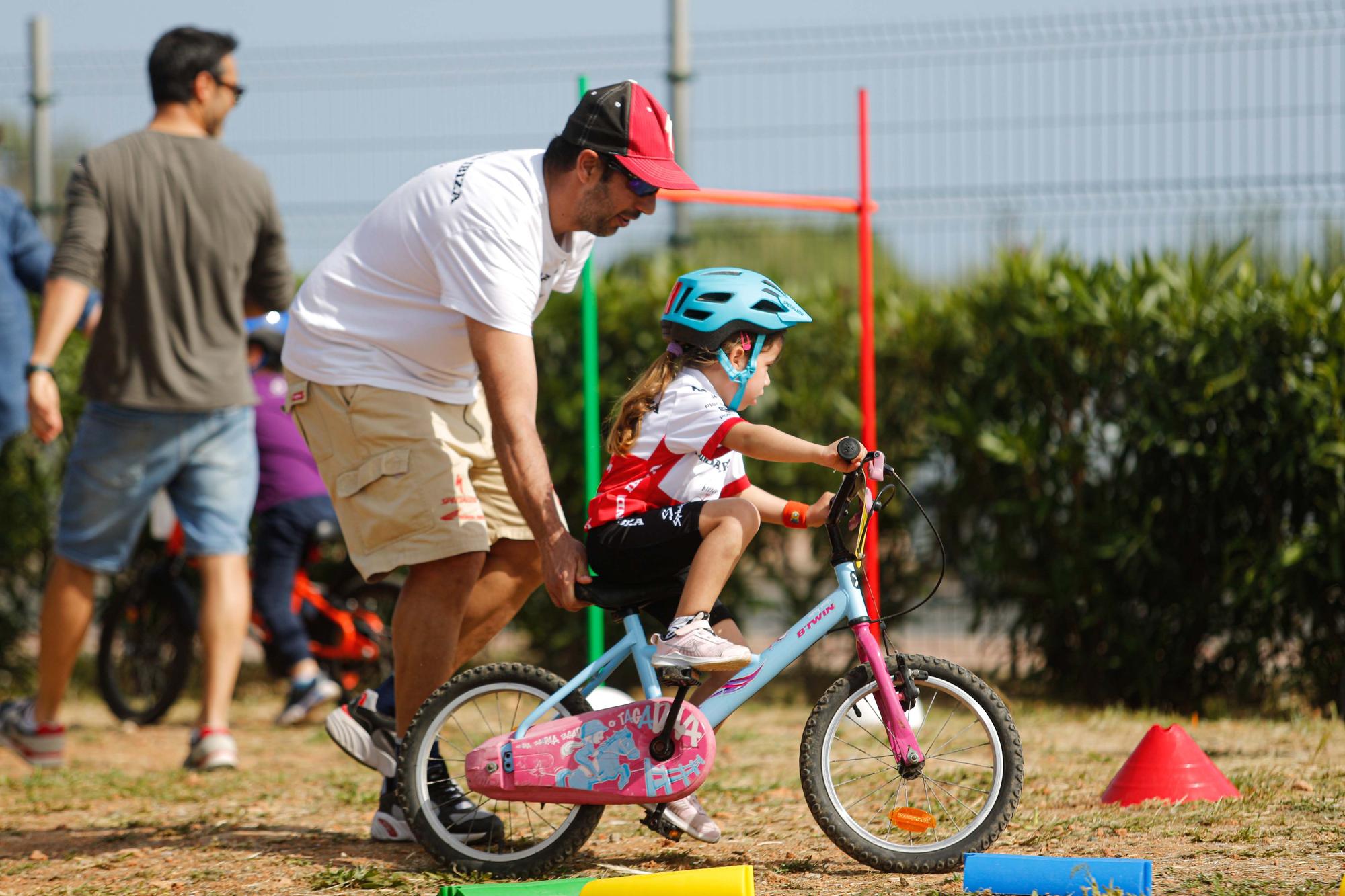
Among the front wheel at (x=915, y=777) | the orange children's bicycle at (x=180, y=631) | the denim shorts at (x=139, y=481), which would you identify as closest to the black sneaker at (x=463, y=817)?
the front wheel at (x=915, y=777)

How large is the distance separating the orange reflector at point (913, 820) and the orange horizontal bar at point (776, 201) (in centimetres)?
243

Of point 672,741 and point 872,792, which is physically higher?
point 672,741

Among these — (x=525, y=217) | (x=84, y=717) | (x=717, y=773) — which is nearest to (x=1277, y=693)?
(x=717, y=773)

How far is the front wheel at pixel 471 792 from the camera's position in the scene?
11.4 feet

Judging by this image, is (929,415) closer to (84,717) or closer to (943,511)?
(943,511)

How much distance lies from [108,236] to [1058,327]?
349 cm

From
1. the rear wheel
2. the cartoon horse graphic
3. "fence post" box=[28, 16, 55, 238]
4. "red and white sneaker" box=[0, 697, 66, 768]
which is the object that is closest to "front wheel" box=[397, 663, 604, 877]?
the cartoon horse graphic

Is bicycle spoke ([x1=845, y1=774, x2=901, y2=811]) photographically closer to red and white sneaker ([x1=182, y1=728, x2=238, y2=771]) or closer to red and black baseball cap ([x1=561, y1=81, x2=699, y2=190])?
red and black baseball cap ([x1=561, y1=81, x2=699, y2=190])

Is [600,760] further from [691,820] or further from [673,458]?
[673,458]

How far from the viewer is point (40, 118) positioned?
26.0 ft

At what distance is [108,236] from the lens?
4957mm

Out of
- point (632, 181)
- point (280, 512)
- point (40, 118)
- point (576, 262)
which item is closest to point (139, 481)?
point (280, 512)

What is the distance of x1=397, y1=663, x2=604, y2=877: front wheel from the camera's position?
11.4 ft

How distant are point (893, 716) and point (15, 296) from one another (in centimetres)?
376
